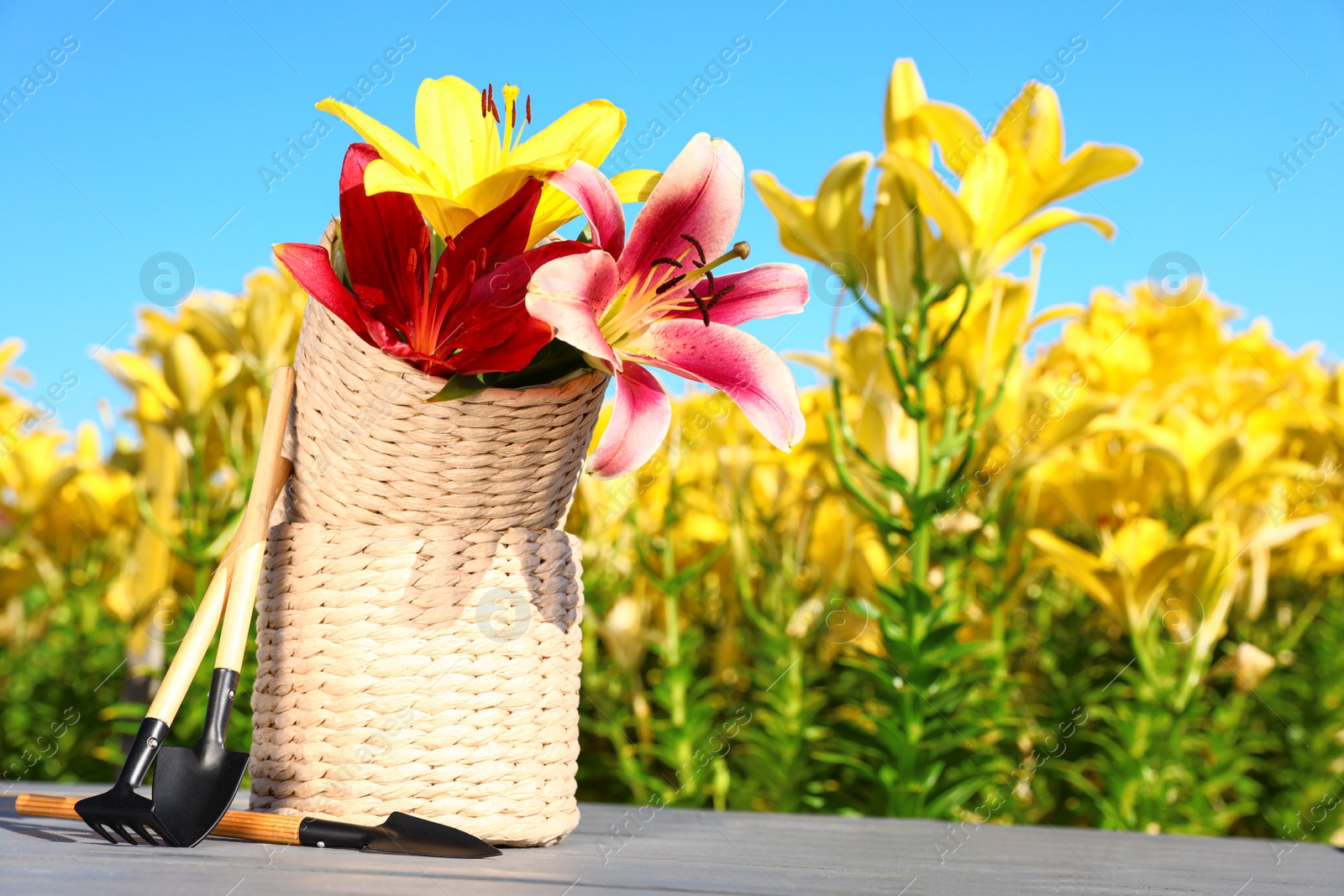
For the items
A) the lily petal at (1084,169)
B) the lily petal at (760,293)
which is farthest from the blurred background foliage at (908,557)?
the lily petal at (760,293)

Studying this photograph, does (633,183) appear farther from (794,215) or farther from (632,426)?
(794,215)

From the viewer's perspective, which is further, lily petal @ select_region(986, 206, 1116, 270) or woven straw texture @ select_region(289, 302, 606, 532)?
lily petal @ select_region(986, 206, 1116, 270)

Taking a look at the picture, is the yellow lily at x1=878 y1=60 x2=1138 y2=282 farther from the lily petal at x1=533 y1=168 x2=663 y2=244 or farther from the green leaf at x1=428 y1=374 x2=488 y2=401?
the green leaf at x1=428 y1=374 x2=488 y2=401

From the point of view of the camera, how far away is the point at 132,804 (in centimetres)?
50

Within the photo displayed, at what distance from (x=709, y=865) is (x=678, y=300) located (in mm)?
299

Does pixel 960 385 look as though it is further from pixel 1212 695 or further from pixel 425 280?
pixel 425 280

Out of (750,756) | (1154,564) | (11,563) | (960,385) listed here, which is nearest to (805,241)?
(960,385)

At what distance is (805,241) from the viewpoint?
1055 millimetres

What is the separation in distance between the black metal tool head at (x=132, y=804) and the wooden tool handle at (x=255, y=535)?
47 mm

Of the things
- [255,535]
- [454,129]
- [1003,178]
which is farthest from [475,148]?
[1003,178]

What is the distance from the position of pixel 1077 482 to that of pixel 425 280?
3.53ft

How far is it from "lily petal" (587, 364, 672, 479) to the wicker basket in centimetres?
4

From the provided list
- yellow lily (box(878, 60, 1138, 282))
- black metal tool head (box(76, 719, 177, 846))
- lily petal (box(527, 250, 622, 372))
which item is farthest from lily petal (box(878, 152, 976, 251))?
black metal tool head (box(76, 719, 177, 846))

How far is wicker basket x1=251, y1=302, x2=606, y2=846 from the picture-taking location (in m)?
0.53
